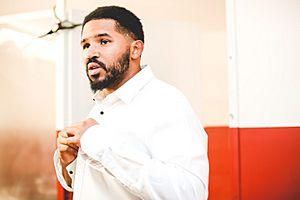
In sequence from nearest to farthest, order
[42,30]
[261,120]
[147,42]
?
[261,120]
[147,42]
[42,30]

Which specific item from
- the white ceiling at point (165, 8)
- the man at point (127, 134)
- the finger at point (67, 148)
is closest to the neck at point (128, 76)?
the man at point (127, 134)

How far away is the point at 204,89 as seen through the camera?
186 cm

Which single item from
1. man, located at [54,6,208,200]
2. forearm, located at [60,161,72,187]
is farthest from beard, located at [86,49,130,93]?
forearm, located at [60,161,72,187]

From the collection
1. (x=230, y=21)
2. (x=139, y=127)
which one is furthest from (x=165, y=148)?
(x=230, y=21)

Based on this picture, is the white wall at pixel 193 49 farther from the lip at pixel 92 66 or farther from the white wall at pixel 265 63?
the lip at pixel 92 66

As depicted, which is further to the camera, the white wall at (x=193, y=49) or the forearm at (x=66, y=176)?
the white wall at (x=193, y=49)

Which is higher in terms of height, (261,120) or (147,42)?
(147,42)

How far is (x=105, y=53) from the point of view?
3.41ft

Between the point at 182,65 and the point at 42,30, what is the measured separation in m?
0.73

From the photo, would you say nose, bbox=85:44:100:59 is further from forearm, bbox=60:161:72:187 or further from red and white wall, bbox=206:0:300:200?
red and white wall, bbox=206:0:300:200

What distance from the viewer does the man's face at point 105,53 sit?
104 cm

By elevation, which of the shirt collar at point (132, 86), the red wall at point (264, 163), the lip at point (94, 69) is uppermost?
the lip at point (94, 69)

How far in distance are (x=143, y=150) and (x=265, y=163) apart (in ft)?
2.87

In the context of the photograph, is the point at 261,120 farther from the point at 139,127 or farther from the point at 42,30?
the point at 42,30
